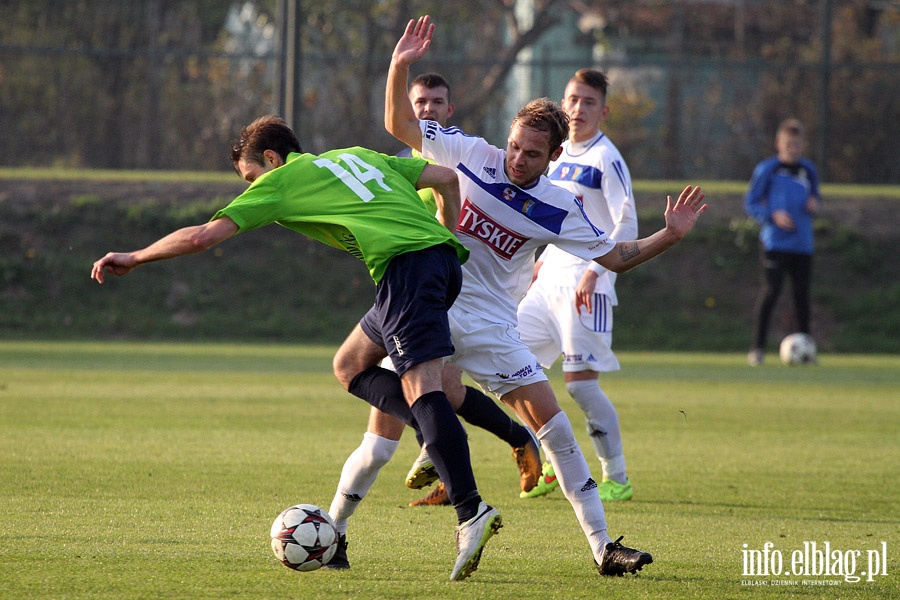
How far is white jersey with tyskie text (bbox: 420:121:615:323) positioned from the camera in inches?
211

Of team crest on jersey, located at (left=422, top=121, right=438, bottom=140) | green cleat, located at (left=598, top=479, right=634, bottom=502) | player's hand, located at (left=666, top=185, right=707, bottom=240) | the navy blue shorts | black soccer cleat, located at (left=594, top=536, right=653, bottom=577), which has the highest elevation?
team crest on jersey, located at (left=422, top=121, right=438, bottom=140)

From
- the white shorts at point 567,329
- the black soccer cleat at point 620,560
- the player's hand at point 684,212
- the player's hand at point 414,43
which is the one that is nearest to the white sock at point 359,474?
the black soccer cleat at point 620,560

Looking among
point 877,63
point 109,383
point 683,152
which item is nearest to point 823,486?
point 109,383

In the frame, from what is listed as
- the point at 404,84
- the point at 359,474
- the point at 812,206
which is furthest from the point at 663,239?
the point at 812,206

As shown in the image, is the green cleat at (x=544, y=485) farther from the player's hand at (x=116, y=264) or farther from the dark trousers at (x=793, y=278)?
the dark trousers at (x=793, y=278)

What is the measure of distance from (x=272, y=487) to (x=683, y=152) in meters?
16.3

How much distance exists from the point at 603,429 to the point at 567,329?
66cm

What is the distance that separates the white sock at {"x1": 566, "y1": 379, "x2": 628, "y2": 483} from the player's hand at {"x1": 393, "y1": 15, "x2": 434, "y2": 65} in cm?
252

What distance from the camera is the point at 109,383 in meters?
11.4

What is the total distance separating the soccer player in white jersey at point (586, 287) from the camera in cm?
723

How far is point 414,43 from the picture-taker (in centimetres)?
548

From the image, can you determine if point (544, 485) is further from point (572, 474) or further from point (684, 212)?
point (684, 212)

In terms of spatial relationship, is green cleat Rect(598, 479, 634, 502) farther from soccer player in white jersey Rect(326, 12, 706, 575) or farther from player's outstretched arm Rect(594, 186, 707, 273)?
player's outstretched arm Rect(594, 186, 707, 273)

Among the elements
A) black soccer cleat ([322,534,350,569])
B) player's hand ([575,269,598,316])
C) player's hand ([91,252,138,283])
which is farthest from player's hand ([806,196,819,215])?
player's hand ([91,252,138,283])
